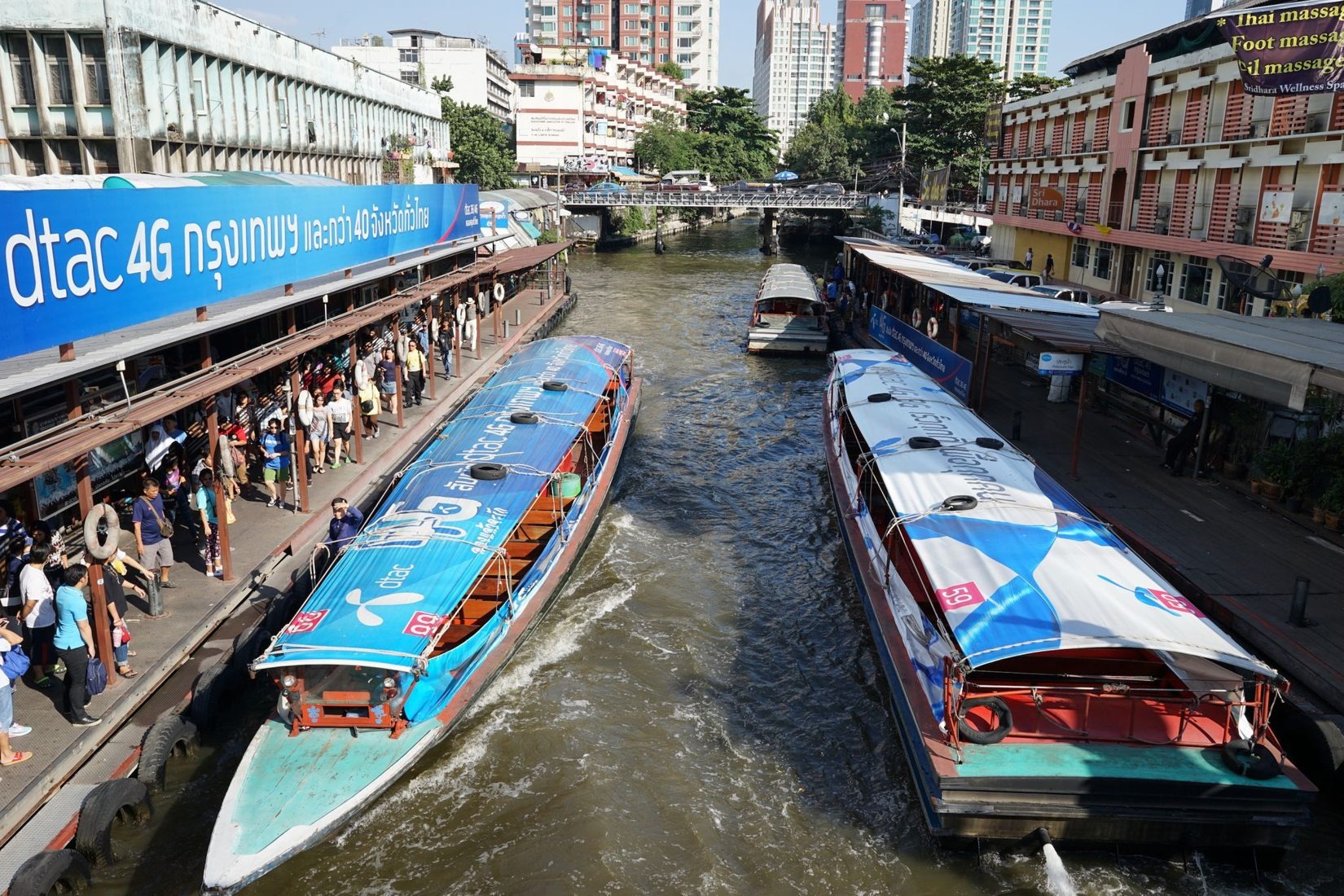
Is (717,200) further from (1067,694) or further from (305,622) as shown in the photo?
(1067,694)

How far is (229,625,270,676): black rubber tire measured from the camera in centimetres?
1216

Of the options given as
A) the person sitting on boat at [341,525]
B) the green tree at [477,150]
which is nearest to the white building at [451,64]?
the green tree at [477,150]

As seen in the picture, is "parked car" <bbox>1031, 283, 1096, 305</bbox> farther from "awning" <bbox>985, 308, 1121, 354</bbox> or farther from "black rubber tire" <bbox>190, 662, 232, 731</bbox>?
"black rubber tire" <bbox>190, 662, 232, 731</bbox>

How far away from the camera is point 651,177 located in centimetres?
10338

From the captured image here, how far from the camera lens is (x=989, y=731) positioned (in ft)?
33.2

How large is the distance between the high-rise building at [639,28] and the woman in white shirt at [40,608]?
155 meters

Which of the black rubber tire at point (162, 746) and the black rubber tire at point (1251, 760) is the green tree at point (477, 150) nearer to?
the black rubber tire at point (162, 746)

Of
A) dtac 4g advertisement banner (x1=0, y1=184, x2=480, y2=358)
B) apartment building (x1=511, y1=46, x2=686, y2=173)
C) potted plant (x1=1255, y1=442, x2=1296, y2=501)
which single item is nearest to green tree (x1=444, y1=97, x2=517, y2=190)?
apartment building (x1=511, y1=46, x2=686, y2=173)

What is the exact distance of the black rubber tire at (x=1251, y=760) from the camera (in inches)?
375

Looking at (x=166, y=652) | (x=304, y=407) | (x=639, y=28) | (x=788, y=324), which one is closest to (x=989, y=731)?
(x=166, y=652)

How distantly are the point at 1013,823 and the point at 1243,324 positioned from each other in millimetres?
13160

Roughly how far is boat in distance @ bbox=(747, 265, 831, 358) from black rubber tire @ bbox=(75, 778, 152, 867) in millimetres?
28450

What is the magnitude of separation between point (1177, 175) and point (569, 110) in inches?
3261

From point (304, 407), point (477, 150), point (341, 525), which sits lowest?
point (341, 525)
